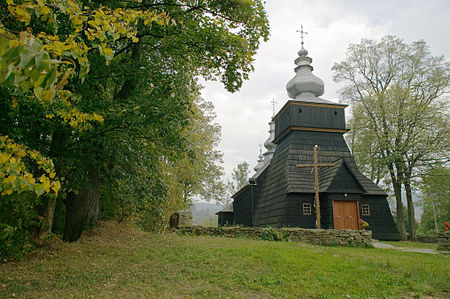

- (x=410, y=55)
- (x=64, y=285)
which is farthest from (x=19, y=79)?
(x=410, y=55)

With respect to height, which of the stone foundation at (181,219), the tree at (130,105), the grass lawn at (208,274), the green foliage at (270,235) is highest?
the tree at (130,105)

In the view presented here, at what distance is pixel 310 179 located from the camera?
19.8 m

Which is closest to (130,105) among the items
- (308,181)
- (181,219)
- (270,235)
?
(181,219)

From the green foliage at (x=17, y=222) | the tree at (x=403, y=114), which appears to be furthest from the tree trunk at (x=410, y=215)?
the green foliage at (x=17, y=222)

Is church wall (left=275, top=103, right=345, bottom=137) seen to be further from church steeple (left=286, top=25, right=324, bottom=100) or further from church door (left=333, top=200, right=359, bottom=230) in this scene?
church door (left=333, top=200, right=359, bottom=230)

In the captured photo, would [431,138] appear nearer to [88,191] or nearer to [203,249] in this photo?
[203,249]

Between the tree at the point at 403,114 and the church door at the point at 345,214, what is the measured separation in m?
6.89

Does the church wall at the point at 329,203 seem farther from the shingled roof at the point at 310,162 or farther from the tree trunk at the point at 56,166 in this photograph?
the tree trunk at the point at 56,166

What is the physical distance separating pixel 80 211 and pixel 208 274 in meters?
4.96

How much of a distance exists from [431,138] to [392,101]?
12.1 feet

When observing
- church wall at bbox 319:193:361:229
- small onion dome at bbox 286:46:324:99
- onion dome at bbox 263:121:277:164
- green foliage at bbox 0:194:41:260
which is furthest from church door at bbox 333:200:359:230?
onion dome at bbox 263:121:277:164

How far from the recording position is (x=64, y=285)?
232 inches

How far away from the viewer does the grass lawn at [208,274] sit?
5.81 m

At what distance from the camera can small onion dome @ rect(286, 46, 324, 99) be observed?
24.0 metres
